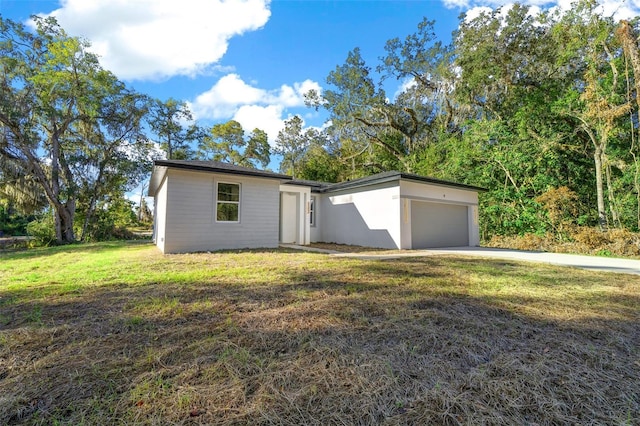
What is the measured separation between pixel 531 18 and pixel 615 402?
1941 cm

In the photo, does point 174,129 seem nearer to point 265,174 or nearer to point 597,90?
point 265,174

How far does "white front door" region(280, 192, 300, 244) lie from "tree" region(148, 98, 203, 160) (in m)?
14.8

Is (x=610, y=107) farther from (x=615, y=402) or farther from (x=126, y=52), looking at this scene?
(x=126, y=52)

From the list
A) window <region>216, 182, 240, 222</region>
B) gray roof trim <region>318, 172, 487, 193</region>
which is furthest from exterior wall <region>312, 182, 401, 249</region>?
window <region>216, 182, 240, 222</region>

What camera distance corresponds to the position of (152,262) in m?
6.58

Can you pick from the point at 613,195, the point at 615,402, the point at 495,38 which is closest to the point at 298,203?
the point at 615,402

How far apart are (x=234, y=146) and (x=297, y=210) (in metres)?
17.8

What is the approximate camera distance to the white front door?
40.1 ft

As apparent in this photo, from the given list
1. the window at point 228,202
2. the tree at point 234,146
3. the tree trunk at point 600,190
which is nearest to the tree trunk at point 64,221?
the tree at point 234,146

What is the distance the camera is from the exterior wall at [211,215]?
840 centimetres

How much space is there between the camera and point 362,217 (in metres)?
12.0

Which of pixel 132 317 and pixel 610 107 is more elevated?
pixel 610 107

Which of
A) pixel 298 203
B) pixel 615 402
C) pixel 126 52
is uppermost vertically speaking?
pixel 126 52

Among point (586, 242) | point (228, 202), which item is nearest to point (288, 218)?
point (228, 202)
